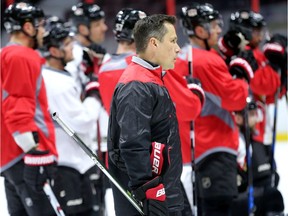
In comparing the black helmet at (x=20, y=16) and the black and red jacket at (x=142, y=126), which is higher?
the black and red jacket at (x=142, y=126)

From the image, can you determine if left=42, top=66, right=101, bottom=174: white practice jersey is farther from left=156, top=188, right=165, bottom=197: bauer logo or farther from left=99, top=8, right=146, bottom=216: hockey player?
left=156, top=188, right=165, bottom=197: bauer logo

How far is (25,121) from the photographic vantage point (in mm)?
3543

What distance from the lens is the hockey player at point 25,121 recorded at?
3.56 meters

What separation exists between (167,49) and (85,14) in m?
2.42

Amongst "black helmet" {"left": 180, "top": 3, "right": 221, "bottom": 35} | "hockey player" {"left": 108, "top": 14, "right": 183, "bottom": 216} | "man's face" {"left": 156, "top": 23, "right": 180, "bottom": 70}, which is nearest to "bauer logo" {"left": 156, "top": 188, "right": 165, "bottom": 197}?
"hockey player" {"left": 108, "top": 14, "right": 183, "bottom": 216}

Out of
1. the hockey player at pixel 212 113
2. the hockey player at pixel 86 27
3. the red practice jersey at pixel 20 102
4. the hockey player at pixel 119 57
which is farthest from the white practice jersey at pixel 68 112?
the hockey player at pixel 86 27

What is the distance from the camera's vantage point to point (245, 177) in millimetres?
4371

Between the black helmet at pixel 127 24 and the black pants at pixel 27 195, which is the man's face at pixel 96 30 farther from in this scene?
the black pants at pixel 27 195

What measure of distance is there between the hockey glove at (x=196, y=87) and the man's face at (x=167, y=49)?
79 centimetres

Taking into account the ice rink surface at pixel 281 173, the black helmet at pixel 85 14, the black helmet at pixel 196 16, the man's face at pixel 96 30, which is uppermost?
the black helmet at pixel 196 16

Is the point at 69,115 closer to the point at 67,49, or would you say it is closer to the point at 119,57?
the point at 67,49

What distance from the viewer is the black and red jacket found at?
2641 mm

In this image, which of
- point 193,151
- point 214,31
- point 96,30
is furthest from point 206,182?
point 96,30

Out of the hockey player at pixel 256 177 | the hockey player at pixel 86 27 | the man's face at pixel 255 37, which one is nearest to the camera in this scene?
the hockey player at pixel 256 177
